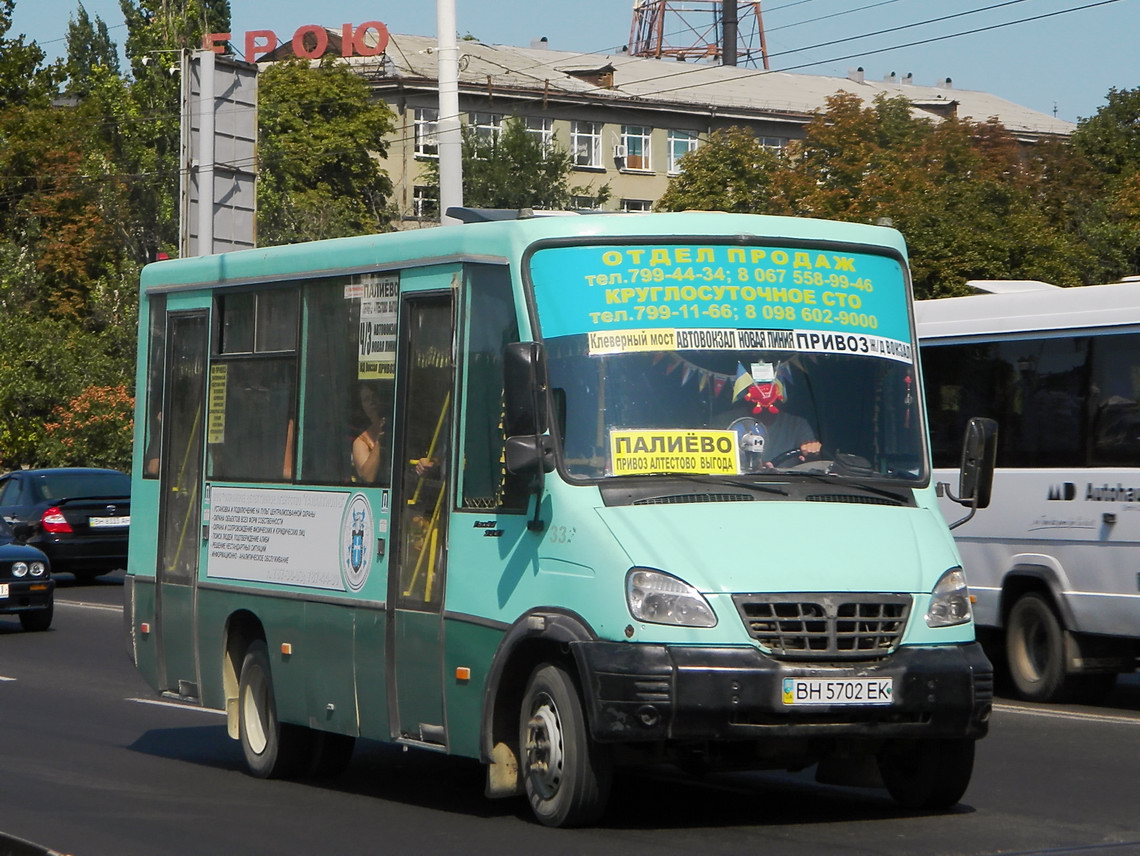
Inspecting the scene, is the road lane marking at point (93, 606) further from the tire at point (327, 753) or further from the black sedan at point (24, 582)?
the tire at point (327, 753)

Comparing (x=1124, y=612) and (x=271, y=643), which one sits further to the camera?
(x=1124, y=612)

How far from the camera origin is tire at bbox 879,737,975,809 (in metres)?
8.80

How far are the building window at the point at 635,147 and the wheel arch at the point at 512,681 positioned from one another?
262ft

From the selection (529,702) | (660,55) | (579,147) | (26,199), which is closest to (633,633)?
(529,702)

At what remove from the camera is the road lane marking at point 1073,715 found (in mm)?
13016

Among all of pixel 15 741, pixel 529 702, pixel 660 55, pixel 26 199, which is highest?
pixel 660 55

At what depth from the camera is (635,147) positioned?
8800 cm

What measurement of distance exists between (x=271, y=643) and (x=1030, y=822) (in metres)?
3.98

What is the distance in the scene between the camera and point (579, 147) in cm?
8669

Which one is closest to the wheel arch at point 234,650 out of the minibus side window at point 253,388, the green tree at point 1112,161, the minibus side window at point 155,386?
the minibus side window at point 253,388

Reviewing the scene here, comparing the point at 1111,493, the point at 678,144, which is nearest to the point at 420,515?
the point at 1111,493

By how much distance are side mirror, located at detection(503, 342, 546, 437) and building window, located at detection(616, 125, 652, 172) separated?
262 feet

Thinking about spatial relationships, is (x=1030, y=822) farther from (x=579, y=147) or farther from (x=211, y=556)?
(x=579, y=147)

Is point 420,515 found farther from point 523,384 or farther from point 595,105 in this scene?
point 595,105
